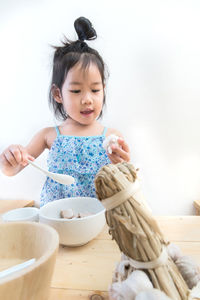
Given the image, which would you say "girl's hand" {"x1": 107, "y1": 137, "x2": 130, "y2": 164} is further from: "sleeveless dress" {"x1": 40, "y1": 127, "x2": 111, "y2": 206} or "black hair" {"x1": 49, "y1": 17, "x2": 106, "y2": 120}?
"black hair" {"x1": 49, "y1": 17, "x2": 106, "y2": 120}

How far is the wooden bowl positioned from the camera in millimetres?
203

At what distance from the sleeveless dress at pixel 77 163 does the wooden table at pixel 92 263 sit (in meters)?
0.41

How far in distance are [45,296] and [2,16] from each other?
5.11 feet

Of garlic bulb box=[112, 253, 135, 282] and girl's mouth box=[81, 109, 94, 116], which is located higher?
girl's mouth box=[81, 109, 94, 116]

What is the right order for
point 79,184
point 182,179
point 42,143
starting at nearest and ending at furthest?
point 79,184
point 42,143
point 182,179

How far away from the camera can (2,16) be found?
53.9 inches

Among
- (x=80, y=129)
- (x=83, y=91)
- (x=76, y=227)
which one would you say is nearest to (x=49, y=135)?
(x=80, y=129)

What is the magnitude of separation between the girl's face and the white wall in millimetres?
355

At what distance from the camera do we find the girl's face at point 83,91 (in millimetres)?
918

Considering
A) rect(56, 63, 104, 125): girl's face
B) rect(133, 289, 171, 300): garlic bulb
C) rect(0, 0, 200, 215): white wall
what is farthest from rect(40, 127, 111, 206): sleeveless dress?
rect(133, 289, 171, 300): garlic bulb

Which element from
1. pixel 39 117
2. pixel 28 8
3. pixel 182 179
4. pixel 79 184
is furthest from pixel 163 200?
pixel 28 8

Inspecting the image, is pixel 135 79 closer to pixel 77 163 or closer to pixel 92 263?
pixel 77 163

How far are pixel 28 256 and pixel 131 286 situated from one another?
0.50ft

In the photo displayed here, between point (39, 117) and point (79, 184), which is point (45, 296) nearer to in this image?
point (79, 184)
